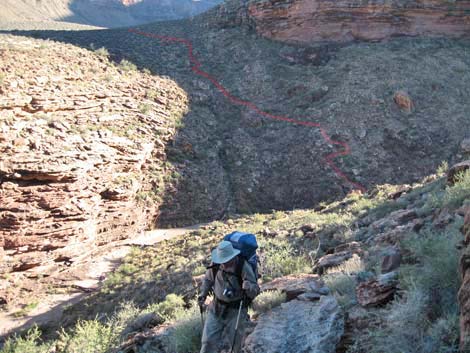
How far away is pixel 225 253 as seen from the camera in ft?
13.3

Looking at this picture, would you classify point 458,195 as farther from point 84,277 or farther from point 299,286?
point 84,277

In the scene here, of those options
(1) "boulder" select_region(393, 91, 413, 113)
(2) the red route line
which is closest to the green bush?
(2) the red route line

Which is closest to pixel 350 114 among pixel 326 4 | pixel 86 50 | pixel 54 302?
pixel 326 4

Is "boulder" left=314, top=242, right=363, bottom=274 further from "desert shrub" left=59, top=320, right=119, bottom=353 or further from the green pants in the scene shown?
"desert shrub" left=59, top=320, right=119, bottom=353

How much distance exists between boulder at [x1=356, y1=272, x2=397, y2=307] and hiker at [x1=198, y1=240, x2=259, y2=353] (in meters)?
1.03

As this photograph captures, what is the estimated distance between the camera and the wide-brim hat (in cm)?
402

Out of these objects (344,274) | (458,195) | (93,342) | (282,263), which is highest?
(458,195)

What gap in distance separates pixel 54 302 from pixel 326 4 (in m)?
20.1

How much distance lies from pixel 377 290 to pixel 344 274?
0.96 m

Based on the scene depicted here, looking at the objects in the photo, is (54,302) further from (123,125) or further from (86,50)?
(86,50)

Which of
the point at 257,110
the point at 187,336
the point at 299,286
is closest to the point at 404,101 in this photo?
the point at 257,110

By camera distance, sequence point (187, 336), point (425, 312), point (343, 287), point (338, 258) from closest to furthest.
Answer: point (425, 312) < point (343, 287) < point (187, 336) < point (338, 258)

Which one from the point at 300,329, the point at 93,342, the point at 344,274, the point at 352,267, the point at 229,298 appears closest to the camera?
the point at 300,329

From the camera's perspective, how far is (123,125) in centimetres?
1527
